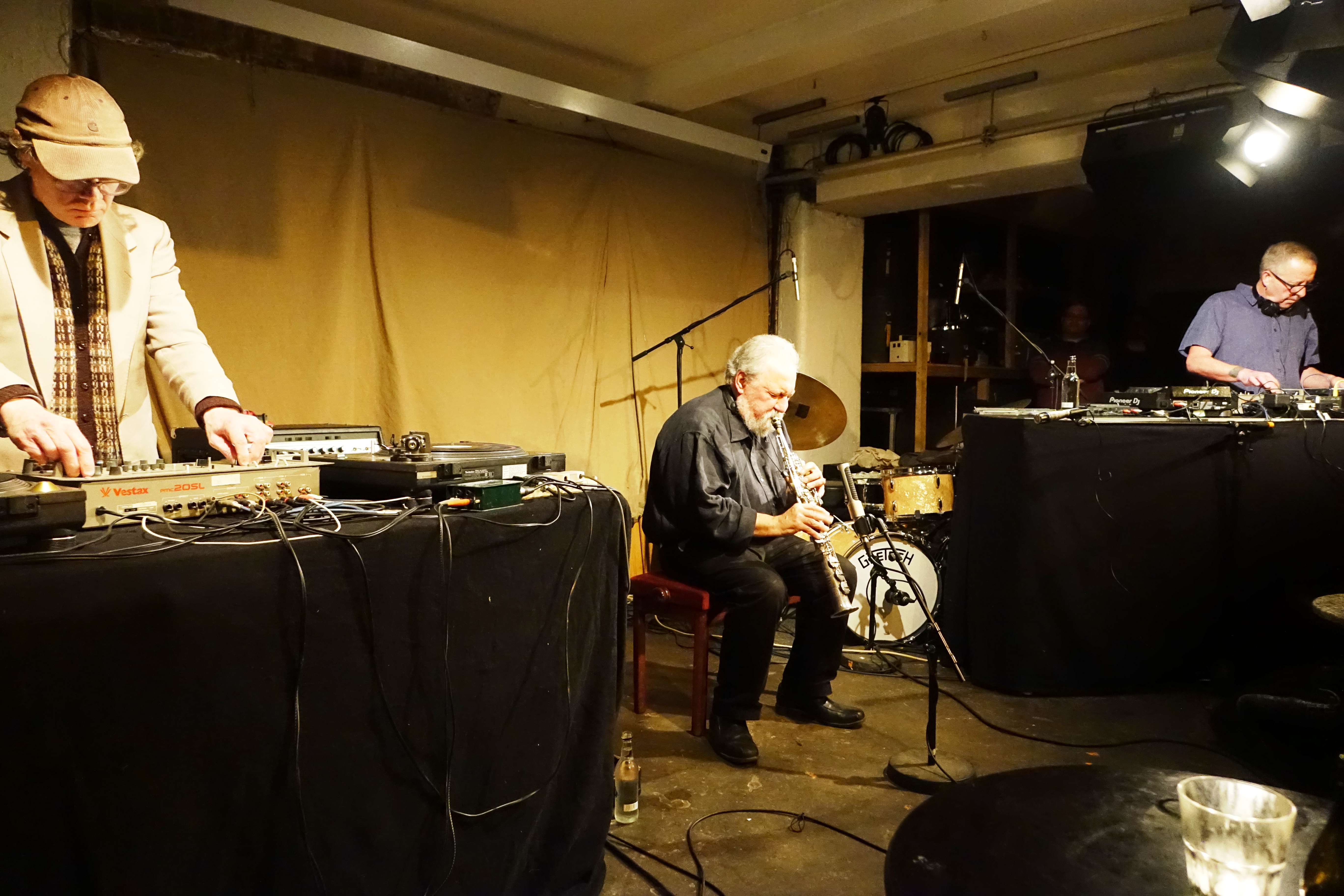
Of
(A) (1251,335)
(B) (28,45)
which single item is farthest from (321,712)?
(A) (1251,335)

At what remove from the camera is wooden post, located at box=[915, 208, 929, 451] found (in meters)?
5.61

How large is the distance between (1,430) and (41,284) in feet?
1.26

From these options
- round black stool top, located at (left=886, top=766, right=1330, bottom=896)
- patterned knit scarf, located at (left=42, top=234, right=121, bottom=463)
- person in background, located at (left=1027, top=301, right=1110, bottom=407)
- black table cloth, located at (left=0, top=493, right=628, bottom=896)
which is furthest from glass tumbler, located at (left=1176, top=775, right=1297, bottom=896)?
person in background, located at (left=1027, top=301, right=1110, bottom=407)

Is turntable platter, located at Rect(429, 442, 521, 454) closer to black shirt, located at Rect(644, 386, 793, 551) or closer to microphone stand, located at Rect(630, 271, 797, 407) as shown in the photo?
black shirt, located at Rect(644, 386, 793, 551)

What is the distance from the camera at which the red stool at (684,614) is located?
2.78 m

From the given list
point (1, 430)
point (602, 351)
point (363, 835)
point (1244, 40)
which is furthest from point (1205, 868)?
point (602, 351)

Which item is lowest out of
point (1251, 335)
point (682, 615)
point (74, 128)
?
point (682, 615)

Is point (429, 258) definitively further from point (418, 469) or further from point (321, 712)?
point (321, 712)

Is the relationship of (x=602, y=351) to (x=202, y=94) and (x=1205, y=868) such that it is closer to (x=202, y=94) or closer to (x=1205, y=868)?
(x=202, y=94)

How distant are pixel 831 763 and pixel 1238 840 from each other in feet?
6.68

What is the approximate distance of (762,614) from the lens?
9.00ft

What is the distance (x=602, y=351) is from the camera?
14.8ft

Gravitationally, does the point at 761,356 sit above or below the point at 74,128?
below

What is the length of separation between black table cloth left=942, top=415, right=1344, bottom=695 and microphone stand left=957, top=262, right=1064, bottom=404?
1.58ft
